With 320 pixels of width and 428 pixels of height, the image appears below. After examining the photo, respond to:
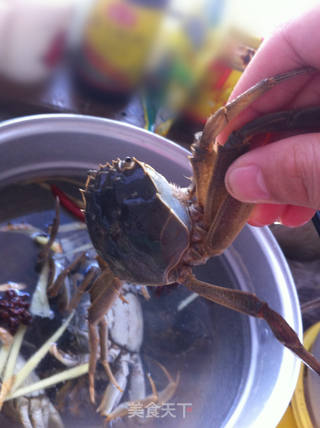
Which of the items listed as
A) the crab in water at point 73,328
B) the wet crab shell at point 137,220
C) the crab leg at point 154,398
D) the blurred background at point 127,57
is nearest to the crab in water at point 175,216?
the wet crab shell at point 137,220

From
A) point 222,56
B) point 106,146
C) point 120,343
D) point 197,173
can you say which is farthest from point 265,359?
point 222,56

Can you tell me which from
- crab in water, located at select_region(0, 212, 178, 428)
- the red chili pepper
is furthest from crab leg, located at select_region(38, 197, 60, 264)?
the red chili pepper

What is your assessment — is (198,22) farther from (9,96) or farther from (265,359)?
(265,359)

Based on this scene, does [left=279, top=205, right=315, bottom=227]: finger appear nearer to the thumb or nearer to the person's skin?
the person's skin

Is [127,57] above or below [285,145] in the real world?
Result: below

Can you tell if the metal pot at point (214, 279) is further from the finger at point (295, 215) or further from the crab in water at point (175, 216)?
the crab in water at point (175, 216)

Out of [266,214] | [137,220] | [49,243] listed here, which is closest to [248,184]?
[137,220]

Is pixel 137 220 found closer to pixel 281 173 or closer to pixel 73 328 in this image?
pixel 281 173

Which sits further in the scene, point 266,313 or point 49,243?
point 49,243
